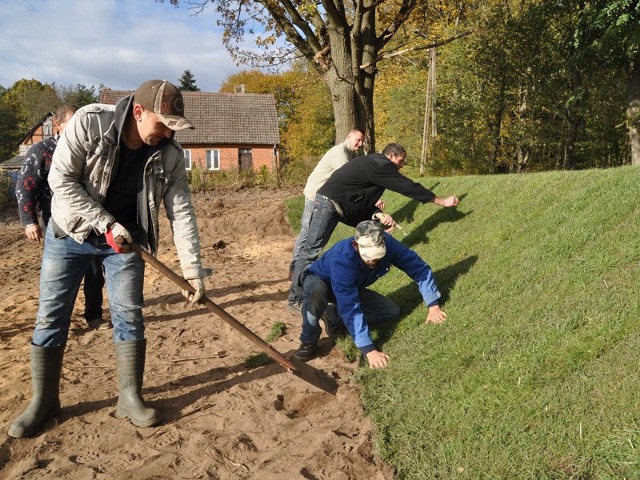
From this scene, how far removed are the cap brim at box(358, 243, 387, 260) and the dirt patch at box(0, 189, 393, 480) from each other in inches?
39.9

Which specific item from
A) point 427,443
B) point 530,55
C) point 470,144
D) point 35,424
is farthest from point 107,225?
point 470,144

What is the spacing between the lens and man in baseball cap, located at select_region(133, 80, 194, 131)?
3223 mm

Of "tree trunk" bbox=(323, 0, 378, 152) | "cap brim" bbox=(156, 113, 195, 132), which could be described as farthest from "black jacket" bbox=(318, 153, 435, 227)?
"tree trunk" bbox=(323, 0, 378, 152)

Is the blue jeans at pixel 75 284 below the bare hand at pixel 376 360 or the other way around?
the other way around

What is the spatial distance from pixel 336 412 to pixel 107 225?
2038 millimetres

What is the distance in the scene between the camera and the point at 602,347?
3.17 m

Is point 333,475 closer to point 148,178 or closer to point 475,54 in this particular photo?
point 148,178

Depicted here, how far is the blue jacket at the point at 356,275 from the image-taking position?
4.45 metres

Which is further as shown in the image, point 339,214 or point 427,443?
point 339,214

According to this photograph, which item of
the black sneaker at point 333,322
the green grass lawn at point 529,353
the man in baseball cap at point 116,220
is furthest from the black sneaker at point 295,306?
the man in baseball cap at point 116,220

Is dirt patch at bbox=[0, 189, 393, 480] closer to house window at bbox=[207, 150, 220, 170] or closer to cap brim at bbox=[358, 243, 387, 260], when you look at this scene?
cap brim at bbox=[358, 243, 387, 260]

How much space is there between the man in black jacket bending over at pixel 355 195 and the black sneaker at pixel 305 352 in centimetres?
123

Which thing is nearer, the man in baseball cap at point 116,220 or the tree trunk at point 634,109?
the man in baseball cap at point 116,220

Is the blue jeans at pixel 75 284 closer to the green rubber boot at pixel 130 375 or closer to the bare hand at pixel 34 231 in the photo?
the green rubber boot at pixel 130 375
